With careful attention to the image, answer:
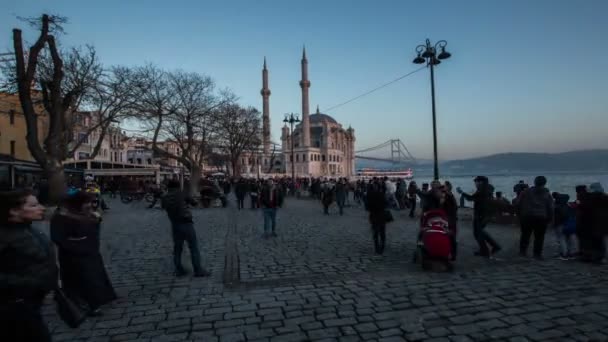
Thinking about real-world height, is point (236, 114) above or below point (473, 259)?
above

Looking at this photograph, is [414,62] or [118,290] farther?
[414,62]

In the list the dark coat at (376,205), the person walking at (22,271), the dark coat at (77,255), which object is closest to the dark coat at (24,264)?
the person walking at (22,271)

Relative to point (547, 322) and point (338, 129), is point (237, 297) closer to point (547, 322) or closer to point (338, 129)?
point (547, 322)

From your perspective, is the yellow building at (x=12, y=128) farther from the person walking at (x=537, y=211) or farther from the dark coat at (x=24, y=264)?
the person walking at (x=537, y=211)

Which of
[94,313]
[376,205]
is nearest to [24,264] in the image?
[94,313]

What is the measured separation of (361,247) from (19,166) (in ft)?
84.2

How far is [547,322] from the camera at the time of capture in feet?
12.1

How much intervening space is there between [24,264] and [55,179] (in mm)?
15950

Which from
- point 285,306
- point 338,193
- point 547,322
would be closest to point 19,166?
point 338,193

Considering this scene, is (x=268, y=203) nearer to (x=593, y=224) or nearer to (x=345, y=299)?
(x=345, y=299)

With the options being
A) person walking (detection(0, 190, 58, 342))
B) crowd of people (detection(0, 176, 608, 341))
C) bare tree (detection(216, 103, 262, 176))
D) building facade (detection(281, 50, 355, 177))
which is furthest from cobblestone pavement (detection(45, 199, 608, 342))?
building facade (detection(281, 50, 355, 177))

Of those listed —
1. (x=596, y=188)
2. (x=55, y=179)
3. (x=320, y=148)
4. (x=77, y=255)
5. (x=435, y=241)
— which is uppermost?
(x=320, y=148)

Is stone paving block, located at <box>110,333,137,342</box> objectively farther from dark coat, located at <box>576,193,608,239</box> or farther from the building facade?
the building facade

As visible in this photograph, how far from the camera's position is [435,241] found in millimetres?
5695
